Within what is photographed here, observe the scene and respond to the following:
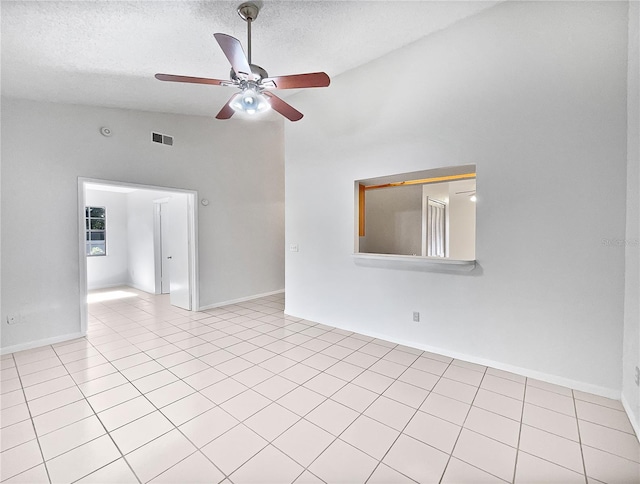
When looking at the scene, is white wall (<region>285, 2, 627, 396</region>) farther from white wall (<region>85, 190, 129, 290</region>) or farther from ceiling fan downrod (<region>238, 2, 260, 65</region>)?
white wall (<region>85, 190, 129, 290</region>)

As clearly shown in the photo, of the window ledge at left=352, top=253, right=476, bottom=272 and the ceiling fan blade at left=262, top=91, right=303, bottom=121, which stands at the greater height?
the ceiling fan blade at left=262, top=91, right=303, bottom=121

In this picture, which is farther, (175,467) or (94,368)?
(94,368)

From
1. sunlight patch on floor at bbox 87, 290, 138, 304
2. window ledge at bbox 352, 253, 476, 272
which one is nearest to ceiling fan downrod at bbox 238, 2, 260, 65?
window ledge at bbox 352, 253, 476, 272

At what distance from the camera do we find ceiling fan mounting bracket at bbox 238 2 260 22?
227cm

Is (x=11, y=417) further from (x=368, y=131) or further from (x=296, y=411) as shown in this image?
(x=368, y=131)

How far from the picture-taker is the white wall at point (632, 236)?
1.96 meters

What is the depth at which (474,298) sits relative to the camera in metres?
2.86

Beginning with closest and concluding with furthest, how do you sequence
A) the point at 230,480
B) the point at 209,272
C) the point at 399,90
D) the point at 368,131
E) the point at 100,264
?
the point at 230,480, the point at 399,90, the point at 368,131, the point at 209,272, the point at 100,264

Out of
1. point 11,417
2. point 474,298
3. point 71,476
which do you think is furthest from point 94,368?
point 474,298

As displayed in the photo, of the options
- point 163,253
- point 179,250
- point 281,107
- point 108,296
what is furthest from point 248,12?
point 108,296

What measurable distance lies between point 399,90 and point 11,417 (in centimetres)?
453

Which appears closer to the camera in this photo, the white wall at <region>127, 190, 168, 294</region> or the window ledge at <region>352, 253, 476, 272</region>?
the window ledge at <region>352, 253, 476, 272</region>

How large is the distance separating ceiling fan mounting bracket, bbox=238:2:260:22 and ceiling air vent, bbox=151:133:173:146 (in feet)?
8.45

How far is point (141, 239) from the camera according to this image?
6.64 meters
